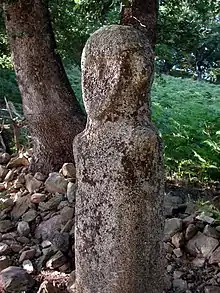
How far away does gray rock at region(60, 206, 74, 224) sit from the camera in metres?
3.47

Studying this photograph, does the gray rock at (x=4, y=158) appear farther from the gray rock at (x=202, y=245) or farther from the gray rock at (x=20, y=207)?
the gray rock at (x=202, y=245)

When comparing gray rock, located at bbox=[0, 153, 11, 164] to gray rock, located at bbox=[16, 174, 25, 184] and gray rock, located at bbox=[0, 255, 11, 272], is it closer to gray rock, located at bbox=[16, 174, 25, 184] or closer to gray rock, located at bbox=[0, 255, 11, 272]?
gray rock, located at bbox=[16, 174, 25, 184]

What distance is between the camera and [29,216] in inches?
145

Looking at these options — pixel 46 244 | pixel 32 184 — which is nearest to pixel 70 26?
pixel 32 184

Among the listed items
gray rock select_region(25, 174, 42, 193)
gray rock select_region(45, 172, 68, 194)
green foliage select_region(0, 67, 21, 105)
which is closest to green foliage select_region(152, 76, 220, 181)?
gray rock select_region(45, 172, 68, 194)

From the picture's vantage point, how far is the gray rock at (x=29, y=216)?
366 centimetres

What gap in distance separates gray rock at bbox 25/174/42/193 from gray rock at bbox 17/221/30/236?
42cm

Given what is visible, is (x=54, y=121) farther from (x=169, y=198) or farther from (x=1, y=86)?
(x=1, y=86)

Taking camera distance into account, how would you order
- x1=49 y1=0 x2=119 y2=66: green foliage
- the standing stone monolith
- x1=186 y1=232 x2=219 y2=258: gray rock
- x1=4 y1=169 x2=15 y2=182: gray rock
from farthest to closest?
x1=49 y1=0 x2=119 y2=66: green foliage < x1=4 y1=169 x2=15 y2=182: gray rock < x1=186 y1=232 x2=219 y2=258: gray rock < the standing stone monolith

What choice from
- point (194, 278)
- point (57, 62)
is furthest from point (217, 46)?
point (194, 278)

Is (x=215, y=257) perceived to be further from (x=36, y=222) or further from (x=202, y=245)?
(x=36, y=222)

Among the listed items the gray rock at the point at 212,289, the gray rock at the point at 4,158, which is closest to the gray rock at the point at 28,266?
the gray rock at the point at 212,289

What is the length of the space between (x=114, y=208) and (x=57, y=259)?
3.81 ft

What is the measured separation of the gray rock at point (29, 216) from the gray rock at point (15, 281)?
759 mm
